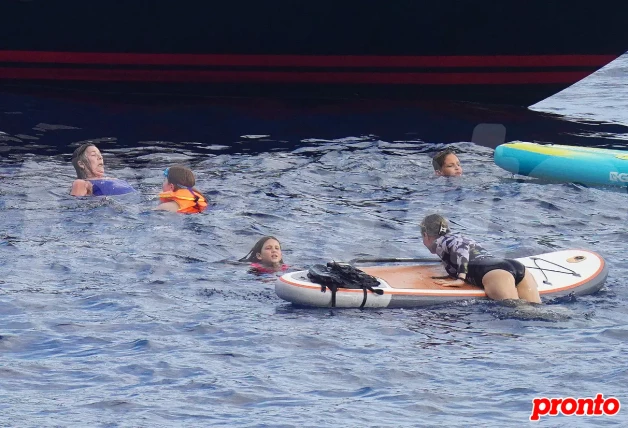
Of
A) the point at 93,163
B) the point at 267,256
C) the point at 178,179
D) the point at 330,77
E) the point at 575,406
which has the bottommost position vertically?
the point at 575,406

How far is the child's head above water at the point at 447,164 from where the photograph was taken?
16.8m

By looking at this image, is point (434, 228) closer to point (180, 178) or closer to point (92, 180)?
point (180, 178)

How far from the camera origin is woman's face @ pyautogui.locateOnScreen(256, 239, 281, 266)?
40.8 ft

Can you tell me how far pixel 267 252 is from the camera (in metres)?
12.4

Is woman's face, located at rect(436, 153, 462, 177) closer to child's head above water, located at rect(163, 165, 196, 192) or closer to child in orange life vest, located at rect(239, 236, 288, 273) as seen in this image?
child's head above water, located at rect(163, 165, 196, 192)

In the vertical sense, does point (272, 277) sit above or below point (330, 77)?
below

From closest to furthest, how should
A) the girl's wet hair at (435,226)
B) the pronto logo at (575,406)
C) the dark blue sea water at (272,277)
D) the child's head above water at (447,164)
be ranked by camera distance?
the pronto logo at (575,406), the dark blue sea water at (272,277), the girl's wet hair at (435,226), the child's head above water at (447,164)

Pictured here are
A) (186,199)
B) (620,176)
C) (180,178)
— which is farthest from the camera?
(620,176)

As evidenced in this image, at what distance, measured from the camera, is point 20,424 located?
328 inches

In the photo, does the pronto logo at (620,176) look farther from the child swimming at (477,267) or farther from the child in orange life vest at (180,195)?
the child in orange life vest at (180,195)

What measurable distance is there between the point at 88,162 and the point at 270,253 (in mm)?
4734

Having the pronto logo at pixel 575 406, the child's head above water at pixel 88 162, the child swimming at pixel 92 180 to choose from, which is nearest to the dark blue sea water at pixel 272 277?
the pronto logo at pixel 575 406

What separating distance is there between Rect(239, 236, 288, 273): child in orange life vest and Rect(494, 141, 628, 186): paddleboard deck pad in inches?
242

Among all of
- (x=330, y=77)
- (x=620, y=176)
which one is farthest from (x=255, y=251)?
(x=330, y=77)
